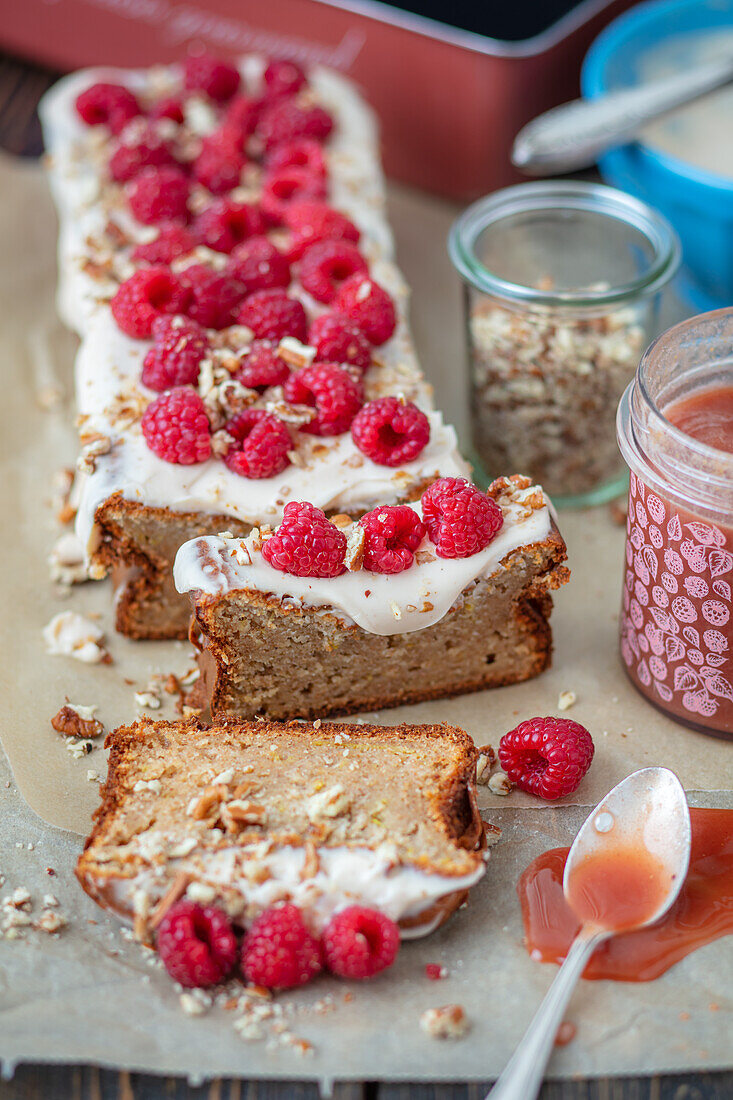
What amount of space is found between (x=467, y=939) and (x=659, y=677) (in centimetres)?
84

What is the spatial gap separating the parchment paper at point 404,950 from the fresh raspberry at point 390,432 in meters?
0.65

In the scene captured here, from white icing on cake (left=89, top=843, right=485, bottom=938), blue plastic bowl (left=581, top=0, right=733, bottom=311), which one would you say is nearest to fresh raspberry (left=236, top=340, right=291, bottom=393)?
white icing on cake (left=89, top=843, right=485, bottom=938)

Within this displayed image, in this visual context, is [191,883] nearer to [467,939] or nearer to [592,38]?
[467,939]

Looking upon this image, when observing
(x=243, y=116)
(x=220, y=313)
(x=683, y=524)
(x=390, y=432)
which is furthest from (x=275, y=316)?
(x=683, y=524)

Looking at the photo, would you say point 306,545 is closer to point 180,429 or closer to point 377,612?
point 377,612

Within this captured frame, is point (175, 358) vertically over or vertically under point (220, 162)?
under

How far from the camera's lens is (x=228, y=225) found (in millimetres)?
3648

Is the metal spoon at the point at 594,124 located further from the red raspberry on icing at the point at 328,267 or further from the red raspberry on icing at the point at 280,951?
the red raspberry on icing at the point at 280,951

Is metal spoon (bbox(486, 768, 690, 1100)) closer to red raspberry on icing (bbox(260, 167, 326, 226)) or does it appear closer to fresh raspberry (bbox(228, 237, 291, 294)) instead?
fresh raspberry (bbox(228, 237, 291, 294))

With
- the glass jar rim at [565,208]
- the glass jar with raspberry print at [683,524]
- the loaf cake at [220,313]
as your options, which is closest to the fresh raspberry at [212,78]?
the loaf cake at [220,313]

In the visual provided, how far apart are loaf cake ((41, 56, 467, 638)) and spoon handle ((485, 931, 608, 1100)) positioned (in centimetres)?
118

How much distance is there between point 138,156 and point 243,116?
41cm

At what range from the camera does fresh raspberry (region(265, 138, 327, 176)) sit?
12.7 ft

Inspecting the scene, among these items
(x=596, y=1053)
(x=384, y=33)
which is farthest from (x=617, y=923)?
(x=384, y=33)
